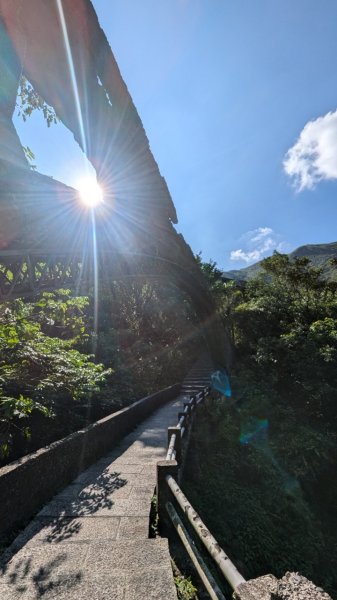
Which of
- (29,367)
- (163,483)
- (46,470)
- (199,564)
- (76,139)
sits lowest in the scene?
(199,564)

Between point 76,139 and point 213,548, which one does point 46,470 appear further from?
point 76,139

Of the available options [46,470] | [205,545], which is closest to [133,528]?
[205,545]

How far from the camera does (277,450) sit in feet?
38.7

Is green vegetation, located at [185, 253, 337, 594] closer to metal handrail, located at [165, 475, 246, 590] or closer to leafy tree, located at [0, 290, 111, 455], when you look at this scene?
metal handrail, located at [165, 475, 246, 590]

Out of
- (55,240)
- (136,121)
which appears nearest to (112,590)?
(55,240)

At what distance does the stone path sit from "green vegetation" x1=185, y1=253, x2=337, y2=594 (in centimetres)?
307

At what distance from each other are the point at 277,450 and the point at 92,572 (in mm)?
10123

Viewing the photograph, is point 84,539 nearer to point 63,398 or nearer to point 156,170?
point 63,398

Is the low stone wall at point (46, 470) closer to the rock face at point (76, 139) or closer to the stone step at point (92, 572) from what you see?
the stone step at point (92, 572)

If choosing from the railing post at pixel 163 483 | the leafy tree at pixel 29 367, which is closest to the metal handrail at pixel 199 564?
the railing post at pixel 163 483

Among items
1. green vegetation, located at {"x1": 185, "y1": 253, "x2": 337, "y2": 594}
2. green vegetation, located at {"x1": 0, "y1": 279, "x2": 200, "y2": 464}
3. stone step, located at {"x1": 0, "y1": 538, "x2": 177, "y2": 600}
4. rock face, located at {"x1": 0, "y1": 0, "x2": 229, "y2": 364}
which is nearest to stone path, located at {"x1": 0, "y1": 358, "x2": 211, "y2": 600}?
stone step, located at {"x1": 0, "y1": 538, "x2": 177, "y2": 600}

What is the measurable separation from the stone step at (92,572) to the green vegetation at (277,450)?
408cm

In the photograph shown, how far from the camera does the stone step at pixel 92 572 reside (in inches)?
129

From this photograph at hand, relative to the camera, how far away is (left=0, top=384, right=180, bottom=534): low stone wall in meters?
4.61
